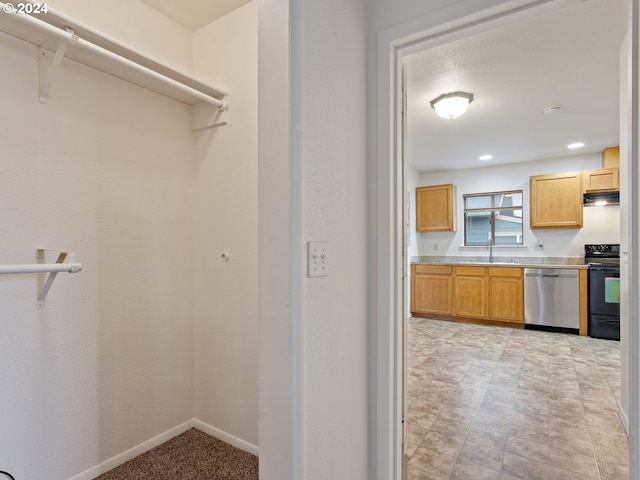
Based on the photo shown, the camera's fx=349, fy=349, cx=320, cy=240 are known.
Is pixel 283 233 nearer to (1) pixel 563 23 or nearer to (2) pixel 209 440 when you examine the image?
(2) pixel 209 440

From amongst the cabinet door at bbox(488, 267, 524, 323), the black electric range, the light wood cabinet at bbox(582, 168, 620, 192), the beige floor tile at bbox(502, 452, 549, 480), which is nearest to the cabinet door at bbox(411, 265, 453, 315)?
the cabinet door at bbox(488, 267, 524, 323)

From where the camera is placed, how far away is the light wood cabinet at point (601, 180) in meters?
4.58

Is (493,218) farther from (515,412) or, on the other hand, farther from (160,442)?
(160,442)

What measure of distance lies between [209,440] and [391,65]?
7.40 feet

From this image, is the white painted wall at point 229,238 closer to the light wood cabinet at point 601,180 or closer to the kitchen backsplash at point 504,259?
the kitchen backsplash at point 504,259

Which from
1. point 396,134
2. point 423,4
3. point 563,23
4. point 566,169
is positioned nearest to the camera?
point 423,4

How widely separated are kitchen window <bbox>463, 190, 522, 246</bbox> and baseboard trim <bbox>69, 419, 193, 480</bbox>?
5283mm

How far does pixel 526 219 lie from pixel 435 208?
1.38 meters

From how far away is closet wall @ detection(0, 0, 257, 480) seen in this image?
1538mm

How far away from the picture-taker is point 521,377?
312 cm

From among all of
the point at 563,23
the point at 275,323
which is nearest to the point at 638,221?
the point at 275,323

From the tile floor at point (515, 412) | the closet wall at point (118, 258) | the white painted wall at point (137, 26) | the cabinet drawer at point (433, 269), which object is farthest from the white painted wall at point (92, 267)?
the cabinet drawer at point (433, 269)

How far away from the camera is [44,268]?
140 cm

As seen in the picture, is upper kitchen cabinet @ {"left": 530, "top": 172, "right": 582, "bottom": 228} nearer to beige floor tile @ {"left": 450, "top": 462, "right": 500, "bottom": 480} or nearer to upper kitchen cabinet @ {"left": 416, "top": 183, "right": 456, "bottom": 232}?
upper kitchen cabinet @ {"left": 416, "top": 183, "right": 456, "bottom": 232}
